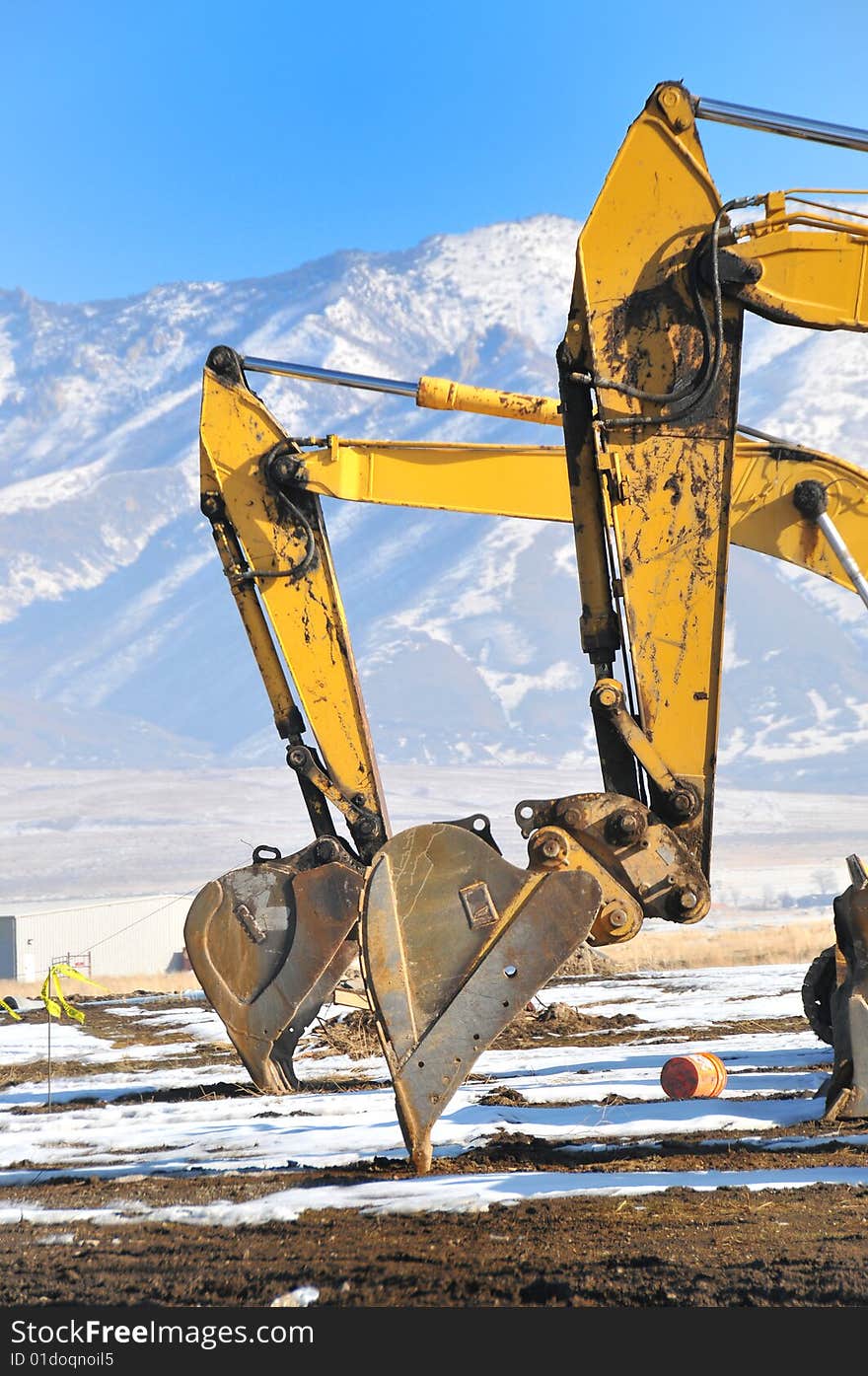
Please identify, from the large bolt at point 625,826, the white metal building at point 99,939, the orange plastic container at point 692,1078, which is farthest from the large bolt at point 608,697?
the white metal building at point 99,939

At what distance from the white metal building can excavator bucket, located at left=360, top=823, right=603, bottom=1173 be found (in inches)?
1550

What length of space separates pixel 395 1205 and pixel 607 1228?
110cm

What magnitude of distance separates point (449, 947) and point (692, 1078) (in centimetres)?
310

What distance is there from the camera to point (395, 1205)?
705cm

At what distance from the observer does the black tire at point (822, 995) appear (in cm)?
1101

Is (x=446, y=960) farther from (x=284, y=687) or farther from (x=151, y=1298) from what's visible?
(x=284, y=687)

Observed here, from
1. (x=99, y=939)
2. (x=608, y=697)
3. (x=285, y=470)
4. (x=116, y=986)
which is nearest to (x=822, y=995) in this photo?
(x=608, y=697)

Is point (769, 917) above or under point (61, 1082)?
under

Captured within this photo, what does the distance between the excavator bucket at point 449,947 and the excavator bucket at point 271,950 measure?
3.38 meters

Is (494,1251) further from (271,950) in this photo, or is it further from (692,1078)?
(271,950)

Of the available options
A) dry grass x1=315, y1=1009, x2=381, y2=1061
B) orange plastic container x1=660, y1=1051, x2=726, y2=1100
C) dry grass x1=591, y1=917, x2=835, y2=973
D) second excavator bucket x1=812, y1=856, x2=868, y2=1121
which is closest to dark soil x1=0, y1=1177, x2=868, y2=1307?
second excavator bucket x1=812, y1=856, x2=868, y2=1121

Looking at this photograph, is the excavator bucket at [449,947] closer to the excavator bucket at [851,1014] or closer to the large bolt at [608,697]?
the large bolt at [608,697]

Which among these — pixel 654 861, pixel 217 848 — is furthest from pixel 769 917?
pixel 654 861

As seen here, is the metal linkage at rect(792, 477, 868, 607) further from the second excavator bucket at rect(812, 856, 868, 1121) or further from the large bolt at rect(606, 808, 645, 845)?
the large bolt at rect(606, 808, 645, 845)
